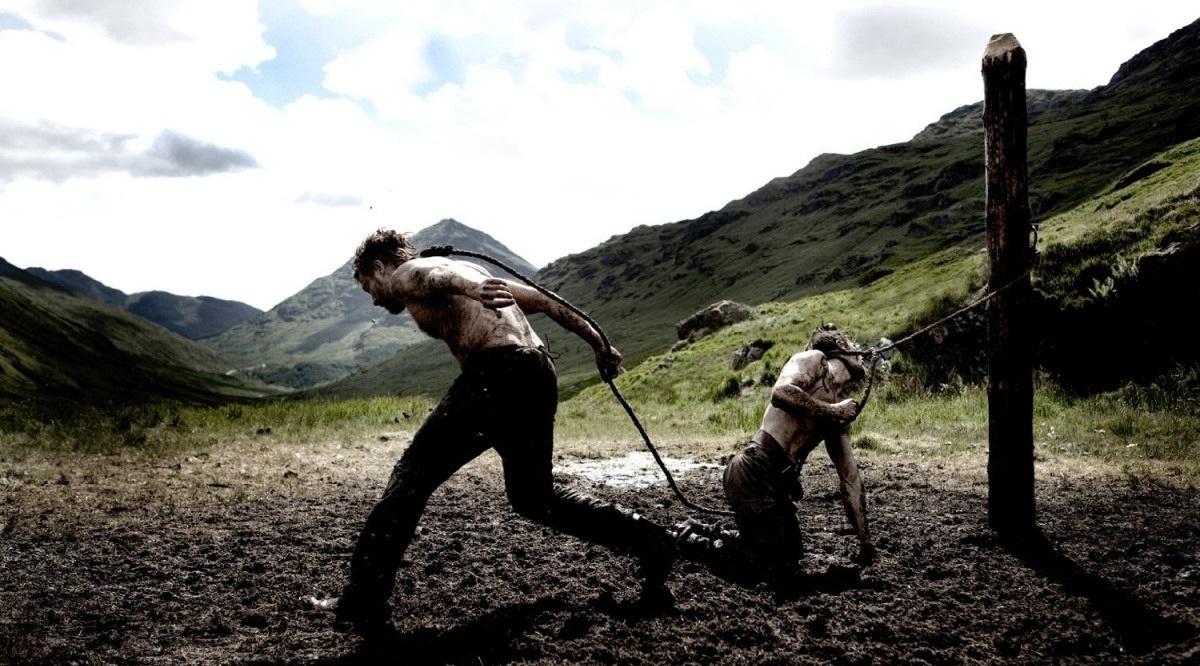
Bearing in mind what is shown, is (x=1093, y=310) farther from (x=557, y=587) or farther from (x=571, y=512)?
(x=571, y=512)

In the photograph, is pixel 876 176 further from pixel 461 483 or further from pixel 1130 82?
pixel 461 483

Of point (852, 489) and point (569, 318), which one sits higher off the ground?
point (569, 318)

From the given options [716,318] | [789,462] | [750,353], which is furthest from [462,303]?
[716,318]

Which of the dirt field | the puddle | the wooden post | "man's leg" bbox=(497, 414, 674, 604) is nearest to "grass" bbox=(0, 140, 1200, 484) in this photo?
the puddle

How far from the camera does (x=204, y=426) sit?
41.7ft

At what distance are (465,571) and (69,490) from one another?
5343 mm

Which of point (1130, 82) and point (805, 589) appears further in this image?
point (1130, 82)

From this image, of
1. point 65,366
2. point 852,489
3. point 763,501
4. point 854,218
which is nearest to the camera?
point 763,501

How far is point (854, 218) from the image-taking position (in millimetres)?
125500

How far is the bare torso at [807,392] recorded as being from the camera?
16.9 ft

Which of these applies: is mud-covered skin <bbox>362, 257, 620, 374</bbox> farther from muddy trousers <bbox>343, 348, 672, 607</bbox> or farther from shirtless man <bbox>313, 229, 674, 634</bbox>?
muddy trousers <bbox>343, 348, 672, 607</bbox>

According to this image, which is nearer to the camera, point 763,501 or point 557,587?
point 557,587

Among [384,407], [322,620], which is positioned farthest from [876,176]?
[322,620]

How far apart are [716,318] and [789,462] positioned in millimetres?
34755
